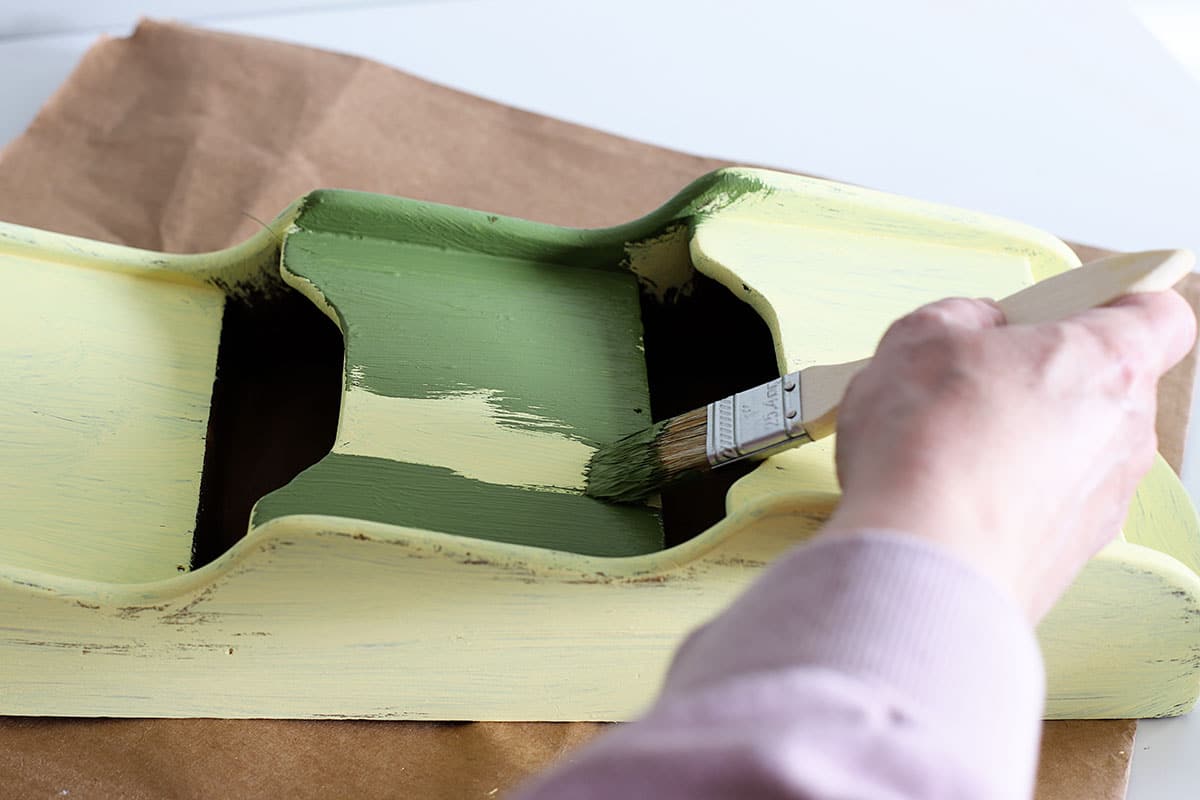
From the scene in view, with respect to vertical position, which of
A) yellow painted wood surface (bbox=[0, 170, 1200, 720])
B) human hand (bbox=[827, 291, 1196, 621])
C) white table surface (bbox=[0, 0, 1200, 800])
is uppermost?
white table surface (bbox=[0, 0, 1200, 800])

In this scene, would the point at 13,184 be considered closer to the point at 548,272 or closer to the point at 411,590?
the point at 548,272

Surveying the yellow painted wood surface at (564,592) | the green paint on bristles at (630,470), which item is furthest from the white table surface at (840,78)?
the green paint on bristles at (630,470)

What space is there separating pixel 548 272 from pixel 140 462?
32 centimetres

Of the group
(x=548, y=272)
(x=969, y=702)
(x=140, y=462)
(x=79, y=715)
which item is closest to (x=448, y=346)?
(x=548, y=272)

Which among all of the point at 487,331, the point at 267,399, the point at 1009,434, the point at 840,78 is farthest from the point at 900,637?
the point at 840,78

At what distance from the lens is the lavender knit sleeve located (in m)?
0.32

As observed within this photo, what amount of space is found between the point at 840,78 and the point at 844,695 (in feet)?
3.71

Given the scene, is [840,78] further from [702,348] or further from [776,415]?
[776,415]

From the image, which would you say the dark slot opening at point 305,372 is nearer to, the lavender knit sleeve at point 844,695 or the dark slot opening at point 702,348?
the dark slot opening at point 702,348

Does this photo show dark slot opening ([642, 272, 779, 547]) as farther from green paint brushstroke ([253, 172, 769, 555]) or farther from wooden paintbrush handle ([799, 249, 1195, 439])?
wooden paintbrush handle ([799, 249, 1195, 439])

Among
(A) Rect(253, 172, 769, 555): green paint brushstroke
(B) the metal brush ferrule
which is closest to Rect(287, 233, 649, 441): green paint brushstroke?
(A) Rect(253, 172, 769, 555): green paint brushstroke

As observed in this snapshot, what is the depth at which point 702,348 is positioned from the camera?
0.96 metres

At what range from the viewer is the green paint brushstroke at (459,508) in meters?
0.75

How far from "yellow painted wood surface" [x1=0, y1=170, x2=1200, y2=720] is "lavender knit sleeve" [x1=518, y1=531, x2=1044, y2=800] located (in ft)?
0.96
